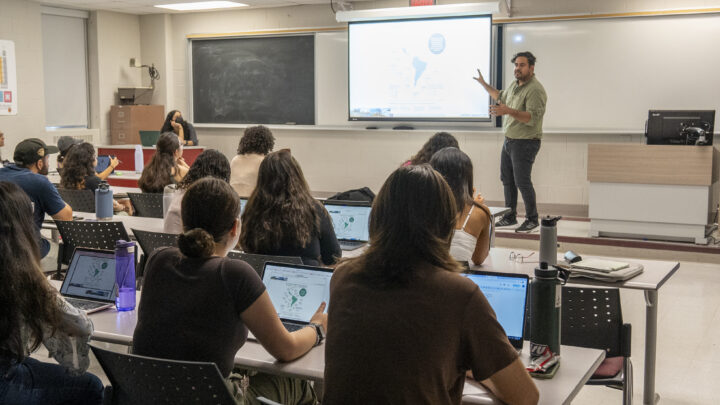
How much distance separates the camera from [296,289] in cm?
253

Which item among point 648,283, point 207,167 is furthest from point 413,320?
point 207,167

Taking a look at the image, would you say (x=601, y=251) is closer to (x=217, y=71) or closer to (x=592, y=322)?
(x=592, y=322)

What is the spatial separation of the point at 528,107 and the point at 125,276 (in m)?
4.88

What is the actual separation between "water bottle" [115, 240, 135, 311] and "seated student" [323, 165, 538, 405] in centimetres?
129

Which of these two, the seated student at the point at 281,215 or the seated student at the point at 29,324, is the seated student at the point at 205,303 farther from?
the seated student at the point at 281,215

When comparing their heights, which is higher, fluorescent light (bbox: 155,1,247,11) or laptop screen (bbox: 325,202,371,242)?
fluorescent light (bbox: 155,1,247,11)

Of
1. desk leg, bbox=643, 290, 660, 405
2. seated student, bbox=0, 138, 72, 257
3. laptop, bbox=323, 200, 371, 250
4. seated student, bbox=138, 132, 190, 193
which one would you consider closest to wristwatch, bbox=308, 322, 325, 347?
desk leg, bbox=643, 290, 660, 405

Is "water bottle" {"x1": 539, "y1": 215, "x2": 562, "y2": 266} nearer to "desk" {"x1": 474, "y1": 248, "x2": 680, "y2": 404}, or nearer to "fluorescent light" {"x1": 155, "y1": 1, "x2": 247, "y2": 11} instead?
"desk" {"x1": 474, "y1": 248, "x2": 680, "y2": 404}

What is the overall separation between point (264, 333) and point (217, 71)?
27.2 ft

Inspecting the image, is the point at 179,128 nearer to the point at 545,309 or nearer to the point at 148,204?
the point at 148,204

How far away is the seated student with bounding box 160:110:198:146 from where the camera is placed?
864 cm

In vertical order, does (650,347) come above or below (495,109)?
below

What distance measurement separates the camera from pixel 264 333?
6.76 ft

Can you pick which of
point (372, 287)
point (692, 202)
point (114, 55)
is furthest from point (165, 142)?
A: point (114, 55)
